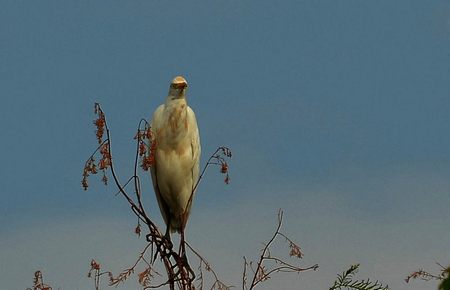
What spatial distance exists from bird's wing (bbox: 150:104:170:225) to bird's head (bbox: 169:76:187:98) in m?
0.20

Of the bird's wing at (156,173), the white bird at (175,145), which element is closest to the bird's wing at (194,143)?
the white bird at (175,145)

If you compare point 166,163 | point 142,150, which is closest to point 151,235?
point 142,150

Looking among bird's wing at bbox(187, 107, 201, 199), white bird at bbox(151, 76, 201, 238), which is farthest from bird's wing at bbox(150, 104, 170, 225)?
bird's wing at bbox(187, 107, 201, 199)

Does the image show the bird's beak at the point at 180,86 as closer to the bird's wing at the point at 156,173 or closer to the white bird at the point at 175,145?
the white bird at the point at 175,145

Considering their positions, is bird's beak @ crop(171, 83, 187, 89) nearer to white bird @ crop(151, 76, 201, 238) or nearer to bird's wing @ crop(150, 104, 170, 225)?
white bird @ crop(151, 76, 201, 238)

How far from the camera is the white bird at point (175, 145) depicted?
669 centimetres

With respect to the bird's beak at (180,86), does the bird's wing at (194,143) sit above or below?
below

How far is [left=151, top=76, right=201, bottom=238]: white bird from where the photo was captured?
22.0 ft

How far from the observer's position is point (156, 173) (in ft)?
22.2

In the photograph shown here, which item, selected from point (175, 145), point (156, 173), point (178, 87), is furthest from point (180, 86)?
point (156, 173)

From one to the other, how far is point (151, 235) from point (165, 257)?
0.17m

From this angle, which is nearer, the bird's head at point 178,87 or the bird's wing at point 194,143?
the bird's head at point 178,87

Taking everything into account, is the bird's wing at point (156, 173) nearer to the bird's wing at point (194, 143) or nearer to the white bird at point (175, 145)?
the white bird at point (175, 145)

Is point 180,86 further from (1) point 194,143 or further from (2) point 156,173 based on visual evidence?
(2) point 156,173
